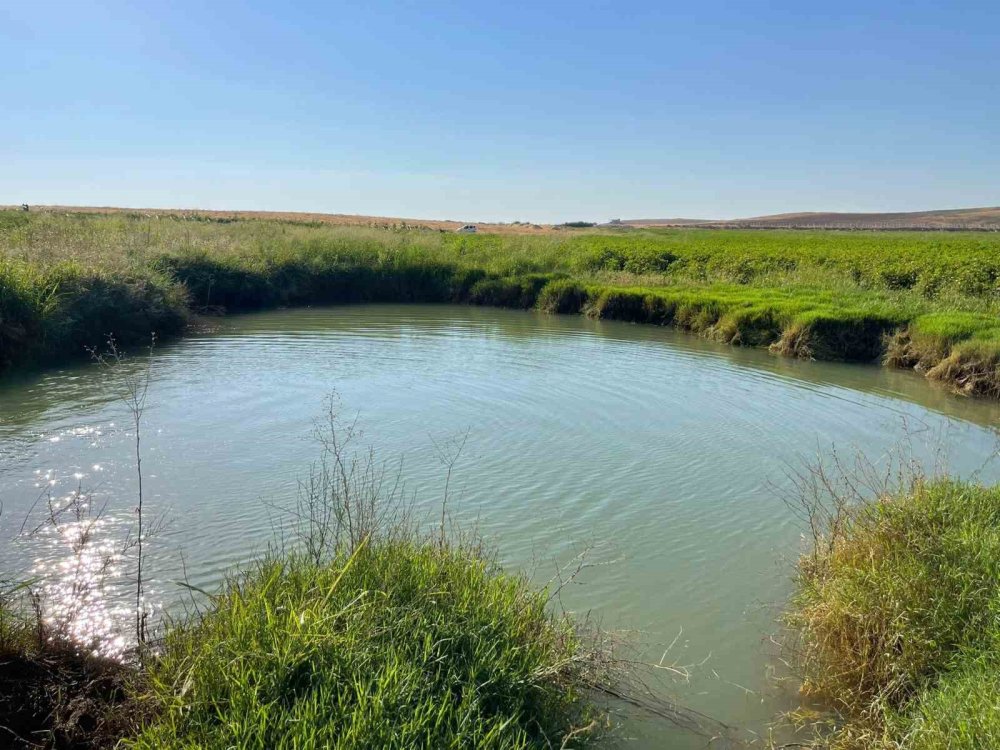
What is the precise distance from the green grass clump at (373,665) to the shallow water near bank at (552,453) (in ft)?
3.21

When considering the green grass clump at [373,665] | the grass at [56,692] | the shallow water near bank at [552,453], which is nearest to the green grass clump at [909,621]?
the shallow water near bank at [552,453]

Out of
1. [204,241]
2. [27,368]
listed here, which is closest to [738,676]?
[27,368]

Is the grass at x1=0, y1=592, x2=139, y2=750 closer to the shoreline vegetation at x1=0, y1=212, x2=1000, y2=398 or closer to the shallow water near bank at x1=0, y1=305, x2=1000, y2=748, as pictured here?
the shallow water near bank at x1=0, y1=305, x2=1000, y2=748

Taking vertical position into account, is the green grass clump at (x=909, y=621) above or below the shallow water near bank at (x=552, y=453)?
above

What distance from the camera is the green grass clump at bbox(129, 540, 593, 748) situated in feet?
9.87

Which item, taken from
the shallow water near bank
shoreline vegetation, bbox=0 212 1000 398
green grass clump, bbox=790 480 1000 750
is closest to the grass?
the shallow water near bank

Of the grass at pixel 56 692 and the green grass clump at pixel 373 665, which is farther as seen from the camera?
the grass at pixel 56 692

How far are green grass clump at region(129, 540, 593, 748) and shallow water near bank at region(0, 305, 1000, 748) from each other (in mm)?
977

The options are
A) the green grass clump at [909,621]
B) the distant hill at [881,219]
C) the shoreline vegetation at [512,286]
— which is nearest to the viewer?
the green grass clump at [909,621]

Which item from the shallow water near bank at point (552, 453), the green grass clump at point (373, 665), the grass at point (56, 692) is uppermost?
the green grass clump at point (373, 665)

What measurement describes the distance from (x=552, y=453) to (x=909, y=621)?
16.7 feet

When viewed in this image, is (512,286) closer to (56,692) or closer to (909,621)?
(909,621)

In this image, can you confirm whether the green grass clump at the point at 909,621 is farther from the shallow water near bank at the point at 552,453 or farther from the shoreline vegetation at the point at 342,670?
the shoreline vegetation at the point at 342,670

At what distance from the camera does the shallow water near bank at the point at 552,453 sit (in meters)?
5.75
